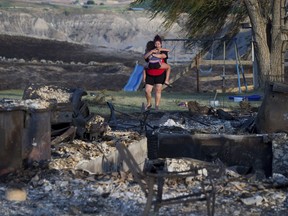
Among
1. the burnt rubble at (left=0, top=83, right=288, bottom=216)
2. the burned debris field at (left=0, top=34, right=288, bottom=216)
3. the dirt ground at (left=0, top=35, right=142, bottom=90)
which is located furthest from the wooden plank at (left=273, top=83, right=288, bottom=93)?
the dirt ground at (left=0, top=35, right=142, bottom=90)

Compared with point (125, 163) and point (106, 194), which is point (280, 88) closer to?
point (125, 163)

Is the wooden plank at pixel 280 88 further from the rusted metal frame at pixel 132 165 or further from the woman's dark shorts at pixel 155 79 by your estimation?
the rusted metal frame at pixel 132 165

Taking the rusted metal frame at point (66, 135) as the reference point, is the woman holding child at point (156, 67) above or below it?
above

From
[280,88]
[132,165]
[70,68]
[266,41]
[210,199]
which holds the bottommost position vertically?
[70,68]

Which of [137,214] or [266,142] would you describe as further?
[266,142]

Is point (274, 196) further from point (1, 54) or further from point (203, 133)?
point (1, 54)

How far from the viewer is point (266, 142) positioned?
504 inches

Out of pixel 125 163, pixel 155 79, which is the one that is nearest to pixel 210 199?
pixel 125 163

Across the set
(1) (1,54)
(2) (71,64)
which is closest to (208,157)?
(2) (71,64)

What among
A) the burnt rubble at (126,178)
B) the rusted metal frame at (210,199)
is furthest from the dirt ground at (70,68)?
the rusted metal frame at (210,199)

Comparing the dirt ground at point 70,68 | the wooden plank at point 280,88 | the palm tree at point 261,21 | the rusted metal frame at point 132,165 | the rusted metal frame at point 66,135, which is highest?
the palm tree at point 261,21

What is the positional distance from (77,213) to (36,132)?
184 cm

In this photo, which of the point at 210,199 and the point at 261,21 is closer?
the point at 210,199

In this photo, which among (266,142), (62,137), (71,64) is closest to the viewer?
(62,137)
